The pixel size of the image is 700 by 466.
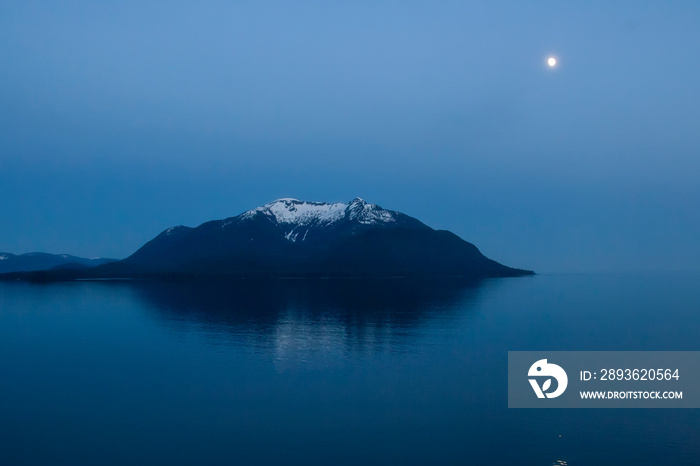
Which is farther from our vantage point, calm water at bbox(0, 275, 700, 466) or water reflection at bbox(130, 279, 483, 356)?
water reflection at bbox(130, 279, 483, 356)

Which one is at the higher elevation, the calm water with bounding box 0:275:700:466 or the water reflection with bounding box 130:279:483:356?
the water reflection with bounding box 130:279:483:356

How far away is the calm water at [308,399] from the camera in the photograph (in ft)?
97.1

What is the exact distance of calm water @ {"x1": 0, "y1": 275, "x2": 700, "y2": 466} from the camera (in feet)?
97.1

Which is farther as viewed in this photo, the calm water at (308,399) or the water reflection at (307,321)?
the water reflection at (307,321)

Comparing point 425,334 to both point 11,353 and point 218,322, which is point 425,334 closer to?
point 218,322

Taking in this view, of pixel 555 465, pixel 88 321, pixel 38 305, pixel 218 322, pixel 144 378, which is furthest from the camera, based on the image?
pixel 38 305

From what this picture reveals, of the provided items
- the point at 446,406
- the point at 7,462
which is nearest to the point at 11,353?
the point at 7,462

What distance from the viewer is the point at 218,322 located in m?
87.1

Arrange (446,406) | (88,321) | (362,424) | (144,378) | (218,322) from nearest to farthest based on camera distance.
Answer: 1. (362,424)
2. (446,406)
3. (144,378)
4. (218,322)
5. (88,321)

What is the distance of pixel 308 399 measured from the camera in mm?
39844

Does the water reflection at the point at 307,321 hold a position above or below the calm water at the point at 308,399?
above

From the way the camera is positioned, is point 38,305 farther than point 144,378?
Yes

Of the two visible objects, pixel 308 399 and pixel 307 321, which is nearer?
pixel 308 399

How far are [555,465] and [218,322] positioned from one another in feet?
223
